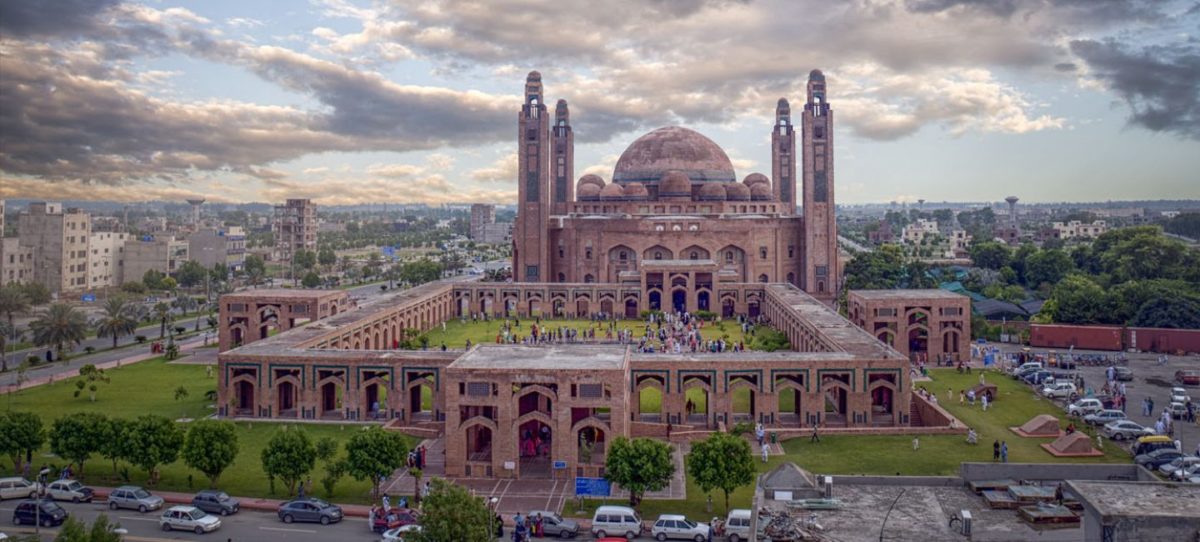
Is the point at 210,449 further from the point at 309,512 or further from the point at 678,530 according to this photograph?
the point at 678,530

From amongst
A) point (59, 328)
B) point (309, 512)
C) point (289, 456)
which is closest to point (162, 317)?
point (59, 328)

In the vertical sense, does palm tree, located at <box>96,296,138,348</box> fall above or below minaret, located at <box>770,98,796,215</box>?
below

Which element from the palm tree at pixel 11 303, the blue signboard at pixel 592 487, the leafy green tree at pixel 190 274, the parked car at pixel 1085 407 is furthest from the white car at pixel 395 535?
the leafy green tree at pixel 190 274

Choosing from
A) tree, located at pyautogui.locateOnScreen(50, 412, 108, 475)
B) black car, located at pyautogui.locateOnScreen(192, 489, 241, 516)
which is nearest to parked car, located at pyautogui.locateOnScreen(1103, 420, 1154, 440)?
black car, located at pyautogui.locateOnScreen(192, 489, 241, 516)

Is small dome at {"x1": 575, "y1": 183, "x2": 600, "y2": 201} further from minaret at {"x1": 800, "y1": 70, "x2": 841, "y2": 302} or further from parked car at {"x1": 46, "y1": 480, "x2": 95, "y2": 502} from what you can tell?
parked car at {"x1": 46, "y1": 480, "x2": 95, "y2": 502}

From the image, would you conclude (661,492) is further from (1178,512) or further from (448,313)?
(448,313)
